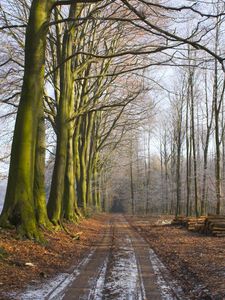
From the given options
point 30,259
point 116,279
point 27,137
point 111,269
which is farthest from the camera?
point 27,137

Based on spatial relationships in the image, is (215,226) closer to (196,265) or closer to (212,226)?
(212,226)

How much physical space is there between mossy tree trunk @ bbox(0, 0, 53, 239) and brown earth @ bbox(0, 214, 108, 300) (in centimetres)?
55

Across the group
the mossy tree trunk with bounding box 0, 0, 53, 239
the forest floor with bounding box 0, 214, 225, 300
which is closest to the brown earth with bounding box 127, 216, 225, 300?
the forest floor with bounding box 0, 214, 225, 300

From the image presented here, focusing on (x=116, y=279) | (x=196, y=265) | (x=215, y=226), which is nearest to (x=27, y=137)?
(x=116, y=279)

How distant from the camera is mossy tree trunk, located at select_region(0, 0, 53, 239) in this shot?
1184 cm

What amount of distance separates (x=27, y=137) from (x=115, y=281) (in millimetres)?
→ 5335

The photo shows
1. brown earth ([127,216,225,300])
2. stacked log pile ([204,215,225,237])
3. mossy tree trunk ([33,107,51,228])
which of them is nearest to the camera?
brown earth ([127,216,225,300])

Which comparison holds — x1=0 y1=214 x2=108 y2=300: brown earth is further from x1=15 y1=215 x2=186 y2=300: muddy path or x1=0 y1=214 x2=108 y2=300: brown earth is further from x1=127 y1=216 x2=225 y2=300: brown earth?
x1=127 y1=216 x2=225 y2=300: brown earth

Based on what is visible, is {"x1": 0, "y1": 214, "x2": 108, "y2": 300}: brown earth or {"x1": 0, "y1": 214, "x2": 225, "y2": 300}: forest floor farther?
{"x1": 0, "y1": 214, "x2": 108, "y2": 300}: brown earth

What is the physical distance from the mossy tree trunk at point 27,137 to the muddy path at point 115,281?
2.13 metres

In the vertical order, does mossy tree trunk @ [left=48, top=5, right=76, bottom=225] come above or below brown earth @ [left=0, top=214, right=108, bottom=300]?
above

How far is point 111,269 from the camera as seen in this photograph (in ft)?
31.9

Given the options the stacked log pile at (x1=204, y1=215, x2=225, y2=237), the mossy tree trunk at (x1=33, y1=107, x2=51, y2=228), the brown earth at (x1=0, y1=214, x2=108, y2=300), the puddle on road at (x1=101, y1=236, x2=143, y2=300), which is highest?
the mossy tree trunk at (x1=33, y1=107, x2=51, y2=228)

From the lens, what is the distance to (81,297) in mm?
6887
